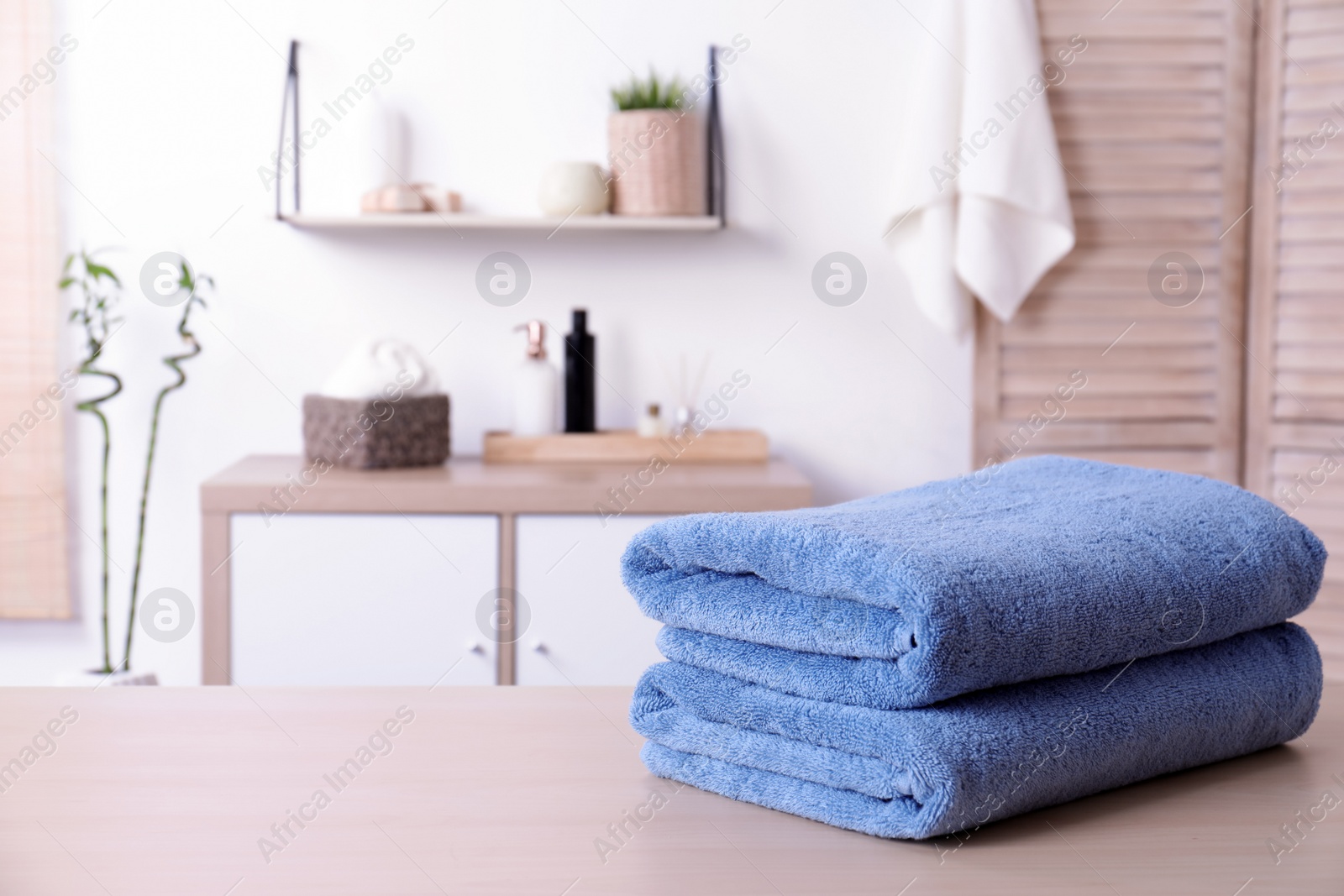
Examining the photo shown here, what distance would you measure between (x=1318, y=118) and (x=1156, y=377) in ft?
1.73

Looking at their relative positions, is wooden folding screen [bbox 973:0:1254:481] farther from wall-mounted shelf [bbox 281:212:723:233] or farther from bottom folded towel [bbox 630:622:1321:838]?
bottom folded towel [bbox 630:622:1321:838]

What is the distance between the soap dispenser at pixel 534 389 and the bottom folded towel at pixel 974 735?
1.49 metres

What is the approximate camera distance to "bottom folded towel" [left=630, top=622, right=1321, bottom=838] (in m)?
0.51

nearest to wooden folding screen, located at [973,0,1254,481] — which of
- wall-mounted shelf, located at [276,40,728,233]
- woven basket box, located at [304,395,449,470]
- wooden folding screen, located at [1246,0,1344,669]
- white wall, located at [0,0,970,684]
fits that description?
wooden folding screen, located at [1246,0,1344,669]

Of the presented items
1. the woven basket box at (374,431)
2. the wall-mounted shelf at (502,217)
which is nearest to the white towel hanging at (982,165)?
the wall-mounted shelf at (502,217)

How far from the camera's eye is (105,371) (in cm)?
214

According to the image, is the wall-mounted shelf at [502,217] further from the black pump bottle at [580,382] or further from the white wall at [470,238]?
the black pump bottle at [580,382]

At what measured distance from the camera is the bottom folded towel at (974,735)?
1.69 feet

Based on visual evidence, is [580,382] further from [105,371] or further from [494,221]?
[105,371]

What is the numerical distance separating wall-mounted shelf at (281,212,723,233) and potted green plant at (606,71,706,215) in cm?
3

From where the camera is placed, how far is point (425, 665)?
5.90ft

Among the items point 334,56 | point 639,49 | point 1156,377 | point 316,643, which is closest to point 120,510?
point 316,643

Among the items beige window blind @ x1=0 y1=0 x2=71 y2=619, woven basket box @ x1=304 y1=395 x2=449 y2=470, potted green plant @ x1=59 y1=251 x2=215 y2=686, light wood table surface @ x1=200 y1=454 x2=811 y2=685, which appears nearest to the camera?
light wood table surface @ x1=200 y1=454 x2=811 y2=685

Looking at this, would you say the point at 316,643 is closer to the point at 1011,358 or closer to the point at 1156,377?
the point at 1011,358
